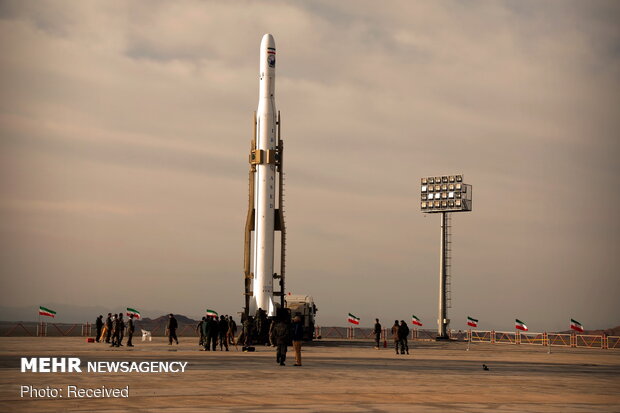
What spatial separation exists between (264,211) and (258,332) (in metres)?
6.95

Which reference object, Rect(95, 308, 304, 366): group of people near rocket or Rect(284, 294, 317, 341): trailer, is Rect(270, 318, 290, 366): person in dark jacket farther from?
Rect(284, 294, 317, 341): trailer

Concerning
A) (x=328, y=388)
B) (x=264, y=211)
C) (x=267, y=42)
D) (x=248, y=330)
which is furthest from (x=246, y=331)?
(x=328, y=388)

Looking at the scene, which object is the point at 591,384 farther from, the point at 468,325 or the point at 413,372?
the point at 468,325

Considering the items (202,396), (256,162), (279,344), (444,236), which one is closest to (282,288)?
(256,162)

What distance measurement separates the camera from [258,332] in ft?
146

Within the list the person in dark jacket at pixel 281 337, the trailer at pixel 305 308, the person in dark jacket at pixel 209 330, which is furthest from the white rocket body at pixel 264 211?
the person in dark jacket at pixel 281 337

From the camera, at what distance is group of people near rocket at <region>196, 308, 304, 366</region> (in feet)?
87.0

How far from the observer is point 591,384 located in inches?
870

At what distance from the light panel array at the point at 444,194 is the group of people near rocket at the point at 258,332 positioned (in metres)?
28.1

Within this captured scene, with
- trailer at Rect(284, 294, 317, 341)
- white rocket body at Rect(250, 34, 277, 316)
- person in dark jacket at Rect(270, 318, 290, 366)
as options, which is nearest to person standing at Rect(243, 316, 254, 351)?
white rocket body at Rect(250, 34, 277, 316)

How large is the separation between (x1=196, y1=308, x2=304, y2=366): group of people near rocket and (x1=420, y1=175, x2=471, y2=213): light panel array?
92.1ft

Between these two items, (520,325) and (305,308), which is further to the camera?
(520,325)

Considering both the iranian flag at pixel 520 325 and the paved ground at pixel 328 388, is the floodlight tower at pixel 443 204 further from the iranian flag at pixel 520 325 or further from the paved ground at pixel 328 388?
the paved ground at pixel 328 388

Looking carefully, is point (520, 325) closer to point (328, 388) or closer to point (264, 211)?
point (264, 211)
